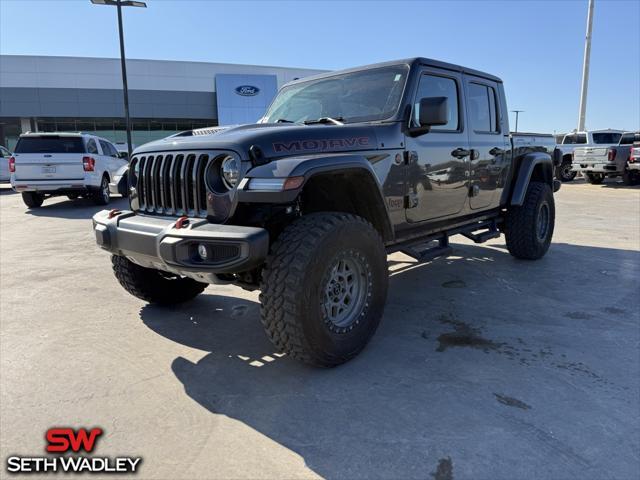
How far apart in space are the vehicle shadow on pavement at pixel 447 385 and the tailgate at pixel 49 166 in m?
8.38

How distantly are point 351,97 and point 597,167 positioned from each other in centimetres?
1632

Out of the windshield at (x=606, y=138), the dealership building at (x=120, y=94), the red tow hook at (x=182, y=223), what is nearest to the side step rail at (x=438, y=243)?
the red tow hook at (x=182, y=223)

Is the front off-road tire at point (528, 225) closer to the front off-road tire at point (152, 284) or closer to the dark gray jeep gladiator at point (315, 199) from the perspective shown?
the dark gray jeep gladiator at point (315, 199)

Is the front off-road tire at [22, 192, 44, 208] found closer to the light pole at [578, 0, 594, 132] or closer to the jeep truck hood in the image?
the jeep truck hood

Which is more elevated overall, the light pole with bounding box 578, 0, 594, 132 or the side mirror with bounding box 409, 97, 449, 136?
the light pole with bounding box 578, 0, 594, 132

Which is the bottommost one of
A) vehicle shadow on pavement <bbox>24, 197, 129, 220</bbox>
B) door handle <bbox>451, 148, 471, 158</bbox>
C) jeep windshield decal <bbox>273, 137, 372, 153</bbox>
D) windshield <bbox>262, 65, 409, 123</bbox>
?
vehicle shadow on pavement <bbox>24, 197, 129, 220</bbox>

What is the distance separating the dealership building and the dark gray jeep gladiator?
36356 mm

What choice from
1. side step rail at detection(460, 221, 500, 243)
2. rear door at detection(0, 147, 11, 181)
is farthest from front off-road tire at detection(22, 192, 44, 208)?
side step rail at detection(460, 221, 500, 243)

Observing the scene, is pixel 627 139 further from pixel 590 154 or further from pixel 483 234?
pixel 483 234

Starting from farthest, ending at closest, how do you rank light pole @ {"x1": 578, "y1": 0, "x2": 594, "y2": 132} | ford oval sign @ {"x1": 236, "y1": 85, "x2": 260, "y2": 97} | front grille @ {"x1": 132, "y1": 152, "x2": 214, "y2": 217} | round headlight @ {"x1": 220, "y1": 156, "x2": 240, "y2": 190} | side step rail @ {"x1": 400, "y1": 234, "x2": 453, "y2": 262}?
1. ford oval sign @ {"x1": 236, "y1": 85, "x2": 260, "y2": 97}
2. light pole @ {"x1": 578, "y1": 0, "x2": 594, "y2": 132}
3. side step rail @ {"x1": 400, "y1": 234, "x2": 453, "y2": 262}
4. front grille @ {"x1": 132, "y1": 152, "x2": 214, "y2": 217}
5. round headlight @ {"x1": 220, "y1": 156, "x2": 240, "y2": 190}

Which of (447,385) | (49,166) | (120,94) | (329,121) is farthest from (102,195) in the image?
(120,94)

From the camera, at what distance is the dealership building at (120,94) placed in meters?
35.9

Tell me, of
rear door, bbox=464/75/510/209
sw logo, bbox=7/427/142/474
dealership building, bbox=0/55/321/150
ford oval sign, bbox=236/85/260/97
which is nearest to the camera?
sw logo, bbox=7/427/142/474

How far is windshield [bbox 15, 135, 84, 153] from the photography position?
1110 cm
